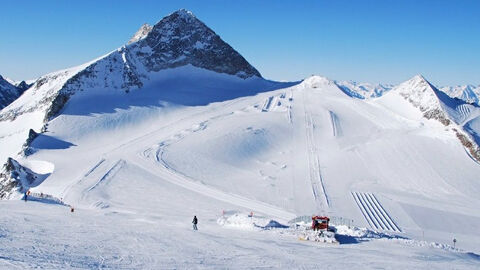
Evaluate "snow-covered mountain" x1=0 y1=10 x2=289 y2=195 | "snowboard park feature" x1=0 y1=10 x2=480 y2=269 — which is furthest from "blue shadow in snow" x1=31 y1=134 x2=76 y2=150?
"snow-covered mountain" x1=0 y1=10 x2=289 y2=195

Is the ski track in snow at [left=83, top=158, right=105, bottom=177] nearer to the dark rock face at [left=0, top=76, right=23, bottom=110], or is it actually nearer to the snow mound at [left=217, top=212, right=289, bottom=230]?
the snow mound at [left=217, top=212, right=289, bottom=230]

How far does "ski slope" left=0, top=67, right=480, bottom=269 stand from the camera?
60.1 ft

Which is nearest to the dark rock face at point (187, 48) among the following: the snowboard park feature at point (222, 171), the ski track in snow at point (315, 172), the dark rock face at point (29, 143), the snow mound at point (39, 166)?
the snowboard park feature at point (222, 171)

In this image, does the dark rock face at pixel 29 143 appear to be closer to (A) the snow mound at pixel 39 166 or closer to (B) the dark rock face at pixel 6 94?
(A) the snow mound at pixel 39 166

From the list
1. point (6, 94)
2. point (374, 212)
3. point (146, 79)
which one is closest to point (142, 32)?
point (146, 79)

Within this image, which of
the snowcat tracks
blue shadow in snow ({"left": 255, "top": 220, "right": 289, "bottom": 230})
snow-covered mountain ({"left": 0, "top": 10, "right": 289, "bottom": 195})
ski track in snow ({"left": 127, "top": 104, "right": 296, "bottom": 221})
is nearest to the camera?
A: blue shadow in snow ({"left": 255, "top": 220, "right": 289, "bottom": 230})

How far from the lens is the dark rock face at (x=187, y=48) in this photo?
75750 mm

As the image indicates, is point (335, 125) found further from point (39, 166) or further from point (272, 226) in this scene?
point (39, 166)

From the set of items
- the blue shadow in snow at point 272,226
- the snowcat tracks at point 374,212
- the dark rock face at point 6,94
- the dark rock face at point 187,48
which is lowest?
the blue shadow in snow at point 272,226

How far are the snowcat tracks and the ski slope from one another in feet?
0.33

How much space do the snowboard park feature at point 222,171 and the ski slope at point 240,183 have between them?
0.53 feet

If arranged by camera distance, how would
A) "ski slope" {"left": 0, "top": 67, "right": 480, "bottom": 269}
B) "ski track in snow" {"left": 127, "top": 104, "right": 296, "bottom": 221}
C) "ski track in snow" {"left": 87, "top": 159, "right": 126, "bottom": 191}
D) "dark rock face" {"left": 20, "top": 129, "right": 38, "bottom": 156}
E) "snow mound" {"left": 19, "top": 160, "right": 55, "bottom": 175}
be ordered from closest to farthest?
"ski slope" {"left": 0, "top": 67, "right": 480, "bottom": 269} → "ski track in snow" {"left": 127, "top": 104, "right": 296, "bottom": 221} → "ski track in snow" {"left": 87, "top": 159, "right": 126, "bottom": 191} → "snow mound" {"left": 19, "top": 160, "right": 55, "bottom": 175} → "dark rock face" {"left": 20, "top": 129, "right": 38, "bottom": 156}

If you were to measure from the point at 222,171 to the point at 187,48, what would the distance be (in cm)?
4539

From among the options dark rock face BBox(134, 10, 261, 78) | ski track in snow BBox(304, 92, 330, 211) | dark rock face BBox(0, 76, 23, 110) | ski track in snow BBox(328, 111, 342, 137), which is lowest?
ski track in snow BBox(304, 92, 330, 211)
